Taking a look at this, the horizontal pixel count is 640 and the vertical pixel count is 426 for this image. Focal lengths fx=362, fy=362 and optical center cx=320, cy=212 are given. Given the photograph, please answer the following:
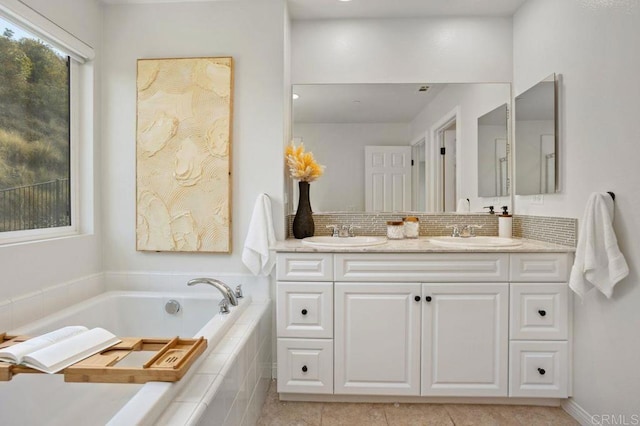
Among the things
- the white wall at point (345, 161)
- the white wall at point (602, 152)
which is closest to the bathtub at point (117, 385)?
the white wall at point (345, 161)

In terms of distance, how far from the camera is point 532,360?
6.63 feet

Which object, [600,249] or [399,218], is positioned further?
[399,218]

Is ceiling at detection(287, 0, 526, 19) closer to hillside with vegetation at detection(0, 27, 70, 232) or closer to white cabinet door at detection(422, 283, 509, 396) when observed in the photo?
hillside with vegetation at detection(0, 27, 70, 232)

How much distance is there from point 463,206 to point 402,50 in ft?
3.99

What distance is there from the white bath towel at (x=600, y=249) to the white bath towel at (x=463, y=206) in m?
0.90

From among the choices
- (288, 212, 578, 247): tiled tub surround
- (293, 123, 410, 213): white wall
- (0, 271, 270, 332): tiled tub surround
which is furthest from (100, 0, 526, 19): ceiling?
(0, 271, 270, 332): tiled tub surround

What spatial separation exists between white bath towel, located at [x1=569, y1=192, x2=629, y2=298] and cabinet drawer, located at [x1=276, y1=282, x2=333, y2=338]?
1.32 meters

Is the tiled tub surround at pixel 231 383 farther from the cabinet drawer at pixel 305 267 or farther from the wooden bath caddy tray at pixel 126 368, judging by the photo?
the cabinet drawer at pixel 305 267

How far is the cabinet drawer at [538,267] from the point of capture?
201 centimetres

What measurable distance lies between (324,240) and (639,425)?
1.76 metres

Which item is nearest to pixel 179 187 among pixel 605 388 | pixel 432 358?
pixel 432 358

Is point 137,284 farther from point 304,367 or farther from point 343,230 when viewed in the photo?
point 343,230

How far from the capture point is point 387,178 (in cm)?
265

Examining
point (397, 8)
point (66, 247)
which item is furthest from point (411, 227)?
point (66, 247)
